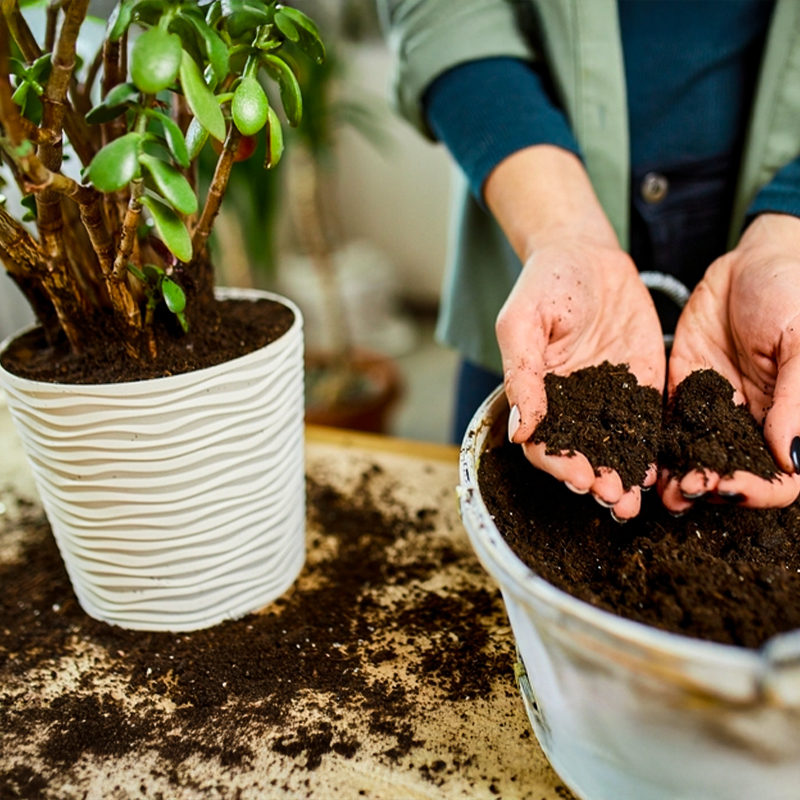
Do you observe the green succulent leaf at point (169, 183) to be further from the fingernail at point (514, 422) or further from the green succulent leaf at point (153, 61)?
the fingernail at point (514, 422)

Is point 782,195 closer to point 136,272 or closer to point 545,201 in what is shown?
point 545,201

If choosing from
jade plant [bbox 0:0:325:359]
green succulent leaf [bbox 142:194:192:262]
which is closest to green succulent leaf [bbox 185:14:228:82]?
jade plant [bbox 0:0:325:359]

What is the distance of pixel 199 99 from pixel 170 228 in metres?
0.12

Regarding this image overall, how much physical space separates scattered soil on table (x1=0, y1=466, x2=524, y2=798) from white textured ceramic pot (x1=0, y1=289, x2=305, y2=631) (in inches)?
1.8

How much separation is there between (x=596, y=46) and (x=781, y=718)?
79 cm

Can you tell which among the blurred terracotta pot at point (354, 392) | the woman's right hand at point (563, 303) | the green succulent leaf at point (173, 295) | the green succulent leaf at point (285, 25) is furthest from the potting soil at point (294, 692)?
the blurred terracotta pot at point (354, 392)

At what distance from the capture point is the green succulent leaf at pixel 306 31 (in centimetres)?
61

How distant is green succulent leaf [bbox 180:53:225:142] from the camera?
52 cm

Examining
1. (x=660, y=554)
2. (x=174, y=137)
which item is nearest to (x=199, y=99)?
(x=174, y=137)

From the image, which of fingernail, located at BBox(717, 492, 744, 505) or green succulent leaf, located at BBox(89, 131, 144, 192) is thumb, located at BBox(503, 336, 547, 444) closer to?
fingernail, located at BBox(717, 492, 744, 505)

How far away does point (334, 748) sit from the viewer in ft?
2.06

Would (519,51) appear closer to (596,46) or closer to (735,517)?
(596,46)

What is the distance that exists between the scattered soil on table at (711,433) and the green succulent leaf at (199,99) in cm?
47

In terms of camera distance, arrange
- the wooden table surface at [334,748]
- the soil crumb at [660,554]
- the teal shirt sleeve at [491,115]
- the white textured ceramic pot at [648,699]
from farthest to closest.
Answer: the teal shirt sleeve at [491,115]
the wooden table surface at [334,748]
the soil crumb at [660,554]
the white textured ceramic pot at [648,699]
